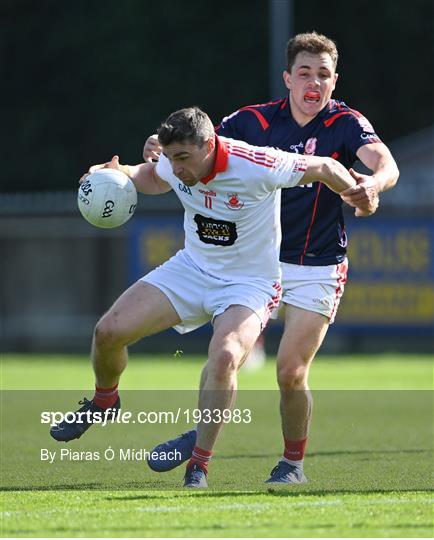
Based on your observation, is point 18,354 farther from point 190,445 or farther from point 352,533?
point 352,533

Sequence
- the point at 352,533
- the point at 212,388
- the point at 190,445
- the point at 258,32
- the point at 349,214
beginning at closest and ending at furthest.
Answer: the point at 352,533
the point at 212,388
the point at 190,445
the point at 349,214
the point at 258,32

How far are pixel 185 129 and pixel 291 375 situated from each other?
172 cm

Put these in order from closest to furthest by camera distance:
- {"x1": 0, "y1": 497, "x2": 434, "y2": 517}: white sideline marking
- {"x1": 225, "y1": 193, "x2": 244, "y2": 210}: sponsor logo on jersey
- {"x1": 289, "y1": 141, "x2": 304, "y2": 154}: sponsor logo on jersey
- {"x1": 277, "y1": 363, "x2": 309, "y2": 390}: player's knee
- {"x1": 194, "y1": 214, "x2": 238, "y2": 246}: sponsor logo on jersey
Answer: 1. {"x1": 0, "y1": 497, "x2": 434, "y2": 517}: white sideline marking
2. {"x1": 225, "y1": 193, "x2": 244, "y2": 210}: sponsor logo on jersey
3. {"x1": 194, "y1": 214, "x2": 238, "y2": 246}: sponsor logo on jersey
4. {"x1": 277, "y1": 363, "x2": 309, "y2": 390}: player's knee
5. {"x1": 289, "y1": 141, "x2": 304, "y2": 154}: sponsor logo on jersey

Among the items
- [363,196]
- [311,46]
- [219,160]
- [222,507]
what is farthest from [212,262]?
[222,507]

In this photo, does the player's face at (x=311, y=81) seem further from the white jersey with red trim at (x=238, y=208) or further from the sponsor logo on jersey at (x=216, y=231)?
the sponsor logo on jersey at (x=216, y=231)

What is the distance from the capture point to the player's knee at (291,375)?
787 cm

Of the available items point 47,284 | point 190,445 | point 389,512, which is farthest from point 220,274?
point 47,284

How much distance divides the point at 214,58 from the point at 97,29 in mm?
3277

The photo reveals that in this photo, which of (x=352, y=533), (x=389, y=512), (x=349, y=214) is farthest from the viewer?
(x=349, y=214)

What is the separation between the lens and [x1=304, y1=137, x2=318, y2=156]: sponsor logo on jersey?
805 cm

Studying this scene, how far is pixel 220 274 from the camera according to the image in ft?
24.9

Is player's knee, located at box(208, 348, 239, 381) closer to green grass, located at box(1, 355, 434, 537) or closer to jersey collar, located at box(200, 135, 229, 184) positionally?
green grass, located at box(1, 355, 434, 537)

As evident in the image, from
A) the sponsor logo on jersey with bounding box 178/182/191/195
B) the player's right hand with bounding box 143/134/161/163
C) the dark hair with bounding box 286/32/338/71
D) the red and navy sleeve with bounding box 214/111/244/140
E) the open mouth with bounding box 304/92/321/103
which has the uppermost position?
the dark hair with bounding box 286/32/338/71

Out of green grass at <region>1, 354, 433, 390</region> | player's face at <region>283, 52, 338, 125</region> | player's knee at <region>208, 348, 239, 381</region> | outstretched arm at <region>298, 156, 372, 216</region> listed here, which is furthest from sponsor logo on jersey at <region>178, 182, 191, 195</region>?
green grass at <region>1, 354, 433, 390</region>
